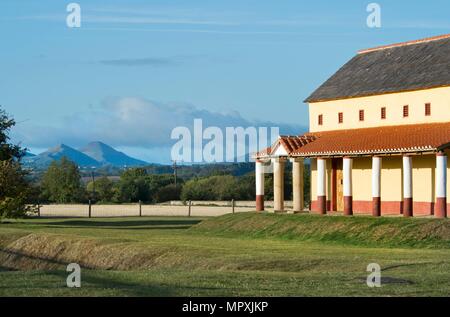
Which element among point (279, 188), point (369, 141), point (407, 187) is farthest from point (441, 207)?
→ point (279, 188)

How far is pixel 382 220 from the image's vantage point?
155 feet

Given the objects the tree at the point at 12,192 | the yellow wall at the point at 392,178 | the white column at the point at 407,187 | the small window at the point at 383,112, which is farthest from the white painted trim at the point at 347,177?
the tree at the point at 12,192

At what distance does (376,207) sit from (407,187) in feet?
7.70

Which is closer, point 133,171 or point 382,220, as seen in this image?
point 382,220

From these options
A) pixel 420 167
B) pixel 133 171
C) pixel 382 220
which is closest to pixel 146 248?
pixel 382 220

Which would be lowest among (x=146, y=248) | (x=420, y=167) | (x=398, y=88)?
(x=146, y=248)

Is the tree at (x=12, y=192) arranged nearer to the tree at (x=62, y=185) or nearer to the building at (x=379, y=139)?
the building at (x=379, y=139)

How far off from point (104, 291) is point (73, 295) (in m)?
0.76

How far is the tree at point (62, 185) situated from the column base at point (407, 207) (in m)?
69.4

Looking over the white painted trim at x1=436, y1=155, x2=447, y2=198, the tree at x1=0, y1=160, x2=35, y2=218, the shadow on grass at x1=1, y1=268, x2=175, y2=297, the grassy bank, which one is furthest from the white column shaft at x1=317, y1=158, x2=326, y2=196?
the shadow on grass at x1=1, y1=268, x2=175, y2=297

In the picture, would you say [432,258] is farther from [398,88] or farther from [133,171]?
[133,171]

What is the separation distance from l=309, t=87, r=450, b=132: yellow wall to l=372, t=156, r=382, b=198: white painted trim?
137 inches

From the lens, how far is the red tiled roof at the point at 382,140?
4812cm

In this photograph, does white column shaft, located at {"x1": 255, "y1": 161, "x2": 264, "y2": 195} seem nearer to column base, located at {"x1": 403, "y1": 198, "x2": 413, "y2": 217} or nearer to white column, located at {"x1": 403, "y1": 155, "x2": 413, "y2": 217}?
white column, located at {"x1": 403, "y1": 155, "x2": 413, "y2": 217}
